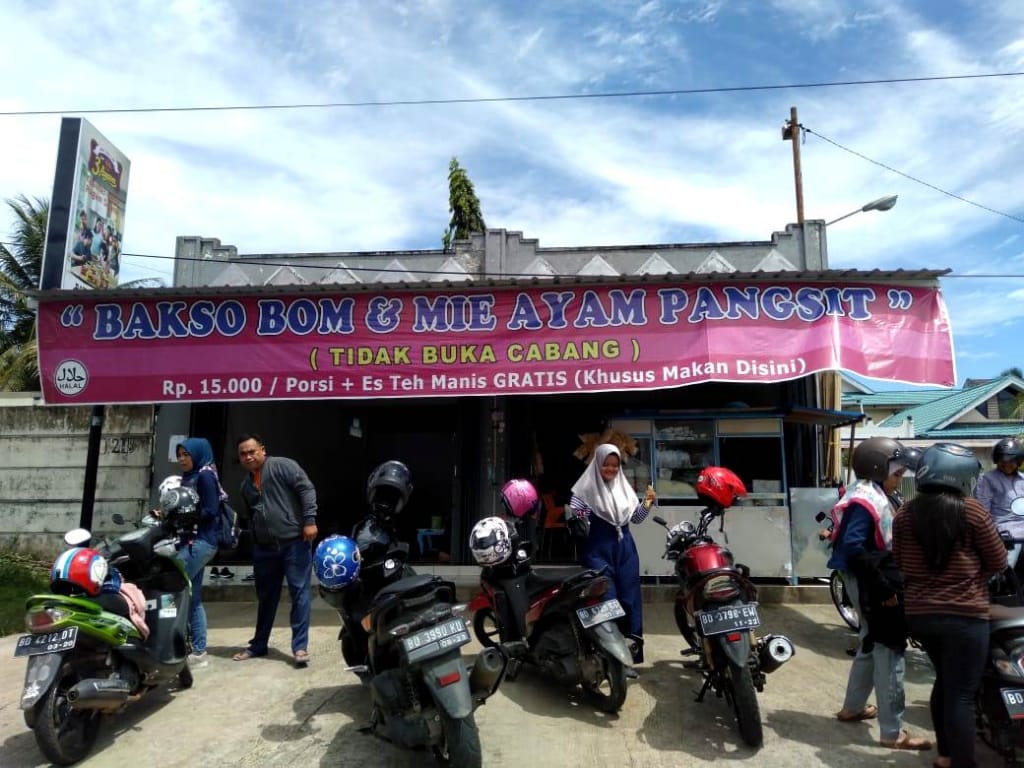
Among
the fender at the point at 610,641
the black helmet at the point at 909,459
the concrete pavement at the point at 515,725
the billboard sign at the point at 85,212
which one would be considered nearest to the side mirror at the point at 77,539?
the concrete pavement at the point at 515,725

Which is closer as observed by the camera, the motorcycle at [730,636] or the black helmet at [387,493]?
the motorcycle at [730,636]

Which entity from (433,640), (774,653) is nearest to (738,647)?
(774,653)

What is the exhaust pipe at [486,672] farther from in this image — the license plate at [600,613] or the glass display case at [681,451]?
the glass display case at [681,451]

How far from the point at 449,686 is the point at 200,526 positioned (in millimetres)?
2989

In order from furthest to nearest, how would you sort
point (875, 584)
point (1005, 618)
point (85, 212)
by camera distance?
1. point (85, 212)
2. point (875, 584)
3. point (1005, 618)

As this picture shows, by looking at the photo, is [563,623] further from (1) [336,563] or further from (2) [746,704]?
(1) [336,563]

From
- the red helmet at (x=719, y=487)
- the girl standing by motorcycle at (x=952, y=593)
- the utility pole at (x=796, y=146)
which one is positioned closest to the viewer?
the girl standing by motorcycle at (x=952, y=593)

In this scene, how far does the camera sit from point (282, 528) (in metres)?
5.14

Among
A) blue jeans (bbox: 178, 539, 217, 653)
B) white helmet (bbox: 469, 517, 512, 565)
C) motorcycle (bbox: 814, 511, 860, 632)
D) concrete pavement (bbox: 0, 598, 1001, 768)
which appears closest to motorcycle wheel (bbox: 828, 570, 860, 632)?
motorcycle (bbox: 814, 511, 860, 632)

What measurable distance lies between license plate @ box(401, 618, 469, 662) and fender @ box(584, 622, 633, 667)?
1.09 metres

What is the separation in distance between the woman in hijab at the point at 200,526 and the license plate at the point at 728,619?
12.0ft

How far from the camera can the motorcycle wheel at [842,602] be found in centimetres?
598

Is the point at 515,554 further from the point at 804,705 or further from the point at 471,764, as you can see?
the point at 804,705

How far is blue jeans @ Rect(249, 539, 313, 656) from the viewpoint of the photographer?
5.22 m
